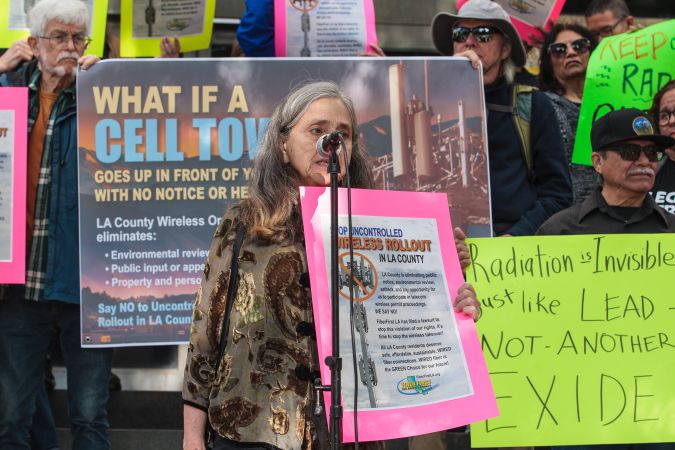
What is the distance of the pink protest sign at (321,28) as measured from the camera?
5254mm

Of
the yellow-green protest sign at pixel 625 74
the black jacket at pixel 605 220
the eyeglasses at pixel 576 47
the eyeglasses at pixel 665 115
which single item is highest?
the eyeglasses at pixel 576 47

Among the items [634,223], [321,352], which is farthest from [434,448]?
[321,352]

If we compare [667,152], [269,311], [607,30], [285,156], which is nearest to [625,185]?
[667,152]

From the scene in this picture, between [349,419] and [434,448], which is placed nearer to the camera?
[349,419]

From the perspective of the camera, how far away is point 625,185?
452 cm

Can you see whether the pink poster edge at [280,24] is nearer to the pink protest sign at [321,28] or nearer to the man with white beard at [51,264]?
the pink protest sign at [321,28]

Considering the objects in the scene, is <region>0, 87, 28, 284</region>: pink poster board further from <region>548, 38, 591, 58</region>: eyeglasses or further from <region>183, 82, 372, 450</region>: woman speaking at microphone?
<region>548, 38, 591, 58</region>: eyeglasses

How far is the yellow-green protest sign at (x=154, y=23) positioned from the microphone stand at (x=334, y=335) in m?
3.37

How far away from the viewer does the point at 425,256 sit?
3.15 meters

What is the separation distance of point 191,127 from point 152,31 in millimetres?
1259

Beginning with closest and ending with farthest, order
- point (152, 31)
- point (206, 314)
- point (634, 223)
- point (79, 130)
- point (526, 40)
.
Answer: point (206, 314)
point (634, 223)
point (79, 130)
point (152, 31)
point (526, 40)

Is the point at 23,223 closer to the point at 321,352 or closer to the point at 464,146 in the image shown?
the point at 464,146

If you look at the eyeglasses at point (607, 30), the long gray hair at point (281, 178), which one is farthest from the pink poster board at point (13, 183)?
the eyeglasses at point (607, 30)

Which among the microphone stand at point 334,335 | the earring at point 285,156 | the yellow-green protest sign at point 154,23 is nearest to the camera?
the microphone stand at point 334,335
